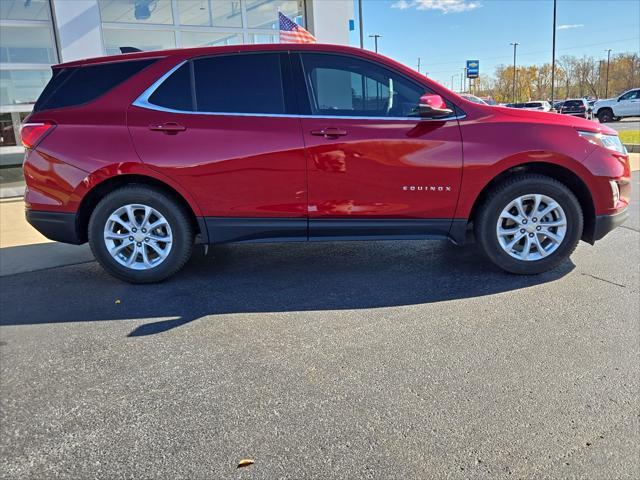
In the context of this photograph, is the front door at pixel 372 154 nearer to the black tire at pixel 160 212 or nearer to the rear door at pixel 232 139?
the rear door at pixel 232 139

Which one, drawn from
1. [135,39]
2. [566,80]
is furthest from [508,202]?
[566,80]

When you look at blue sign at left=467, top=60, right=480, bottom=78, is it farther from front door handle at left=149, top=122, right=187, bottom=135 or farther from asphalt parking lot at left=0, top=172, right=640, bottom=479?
front door handle at left=149, top=122, right=187, bottom=135

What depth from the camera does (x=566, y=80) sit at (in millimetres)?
93000

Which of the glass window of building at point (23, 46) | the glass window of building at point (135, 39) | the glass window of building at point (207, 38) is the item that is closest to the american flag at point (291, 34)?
the glass window of building at point (207, 38)

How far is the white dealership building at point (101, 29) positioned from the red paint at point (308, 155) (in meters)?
8.39

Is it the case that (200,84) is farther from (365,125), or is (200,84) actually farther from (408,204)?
(408,204)

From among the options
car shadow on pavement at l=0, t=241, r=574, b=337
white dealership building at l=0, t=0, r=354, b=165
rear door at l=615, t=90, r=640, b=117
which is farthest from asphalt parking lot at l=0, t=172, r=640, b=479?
rear door at l=615, t=90, r=640, b=117

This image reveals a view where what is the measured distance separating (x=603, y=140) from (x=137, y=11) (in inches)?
443

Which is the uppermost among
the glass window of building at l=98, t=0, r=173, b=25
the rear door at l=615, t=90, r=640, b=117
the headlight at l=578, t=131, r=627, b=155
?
the glass window of building at l=98, t=0, r=173, b=25

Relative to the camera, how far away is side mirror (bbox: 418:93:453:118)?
157 inches

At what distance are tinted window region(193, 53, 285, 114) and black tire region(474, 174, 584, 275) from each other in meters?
1.90

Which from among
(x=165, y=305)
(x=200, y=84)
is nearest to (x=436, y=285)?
(x=165, y=305)

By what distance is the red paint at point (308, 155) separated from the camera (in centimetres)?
412

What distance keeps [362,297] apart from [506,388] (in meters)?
1.51
